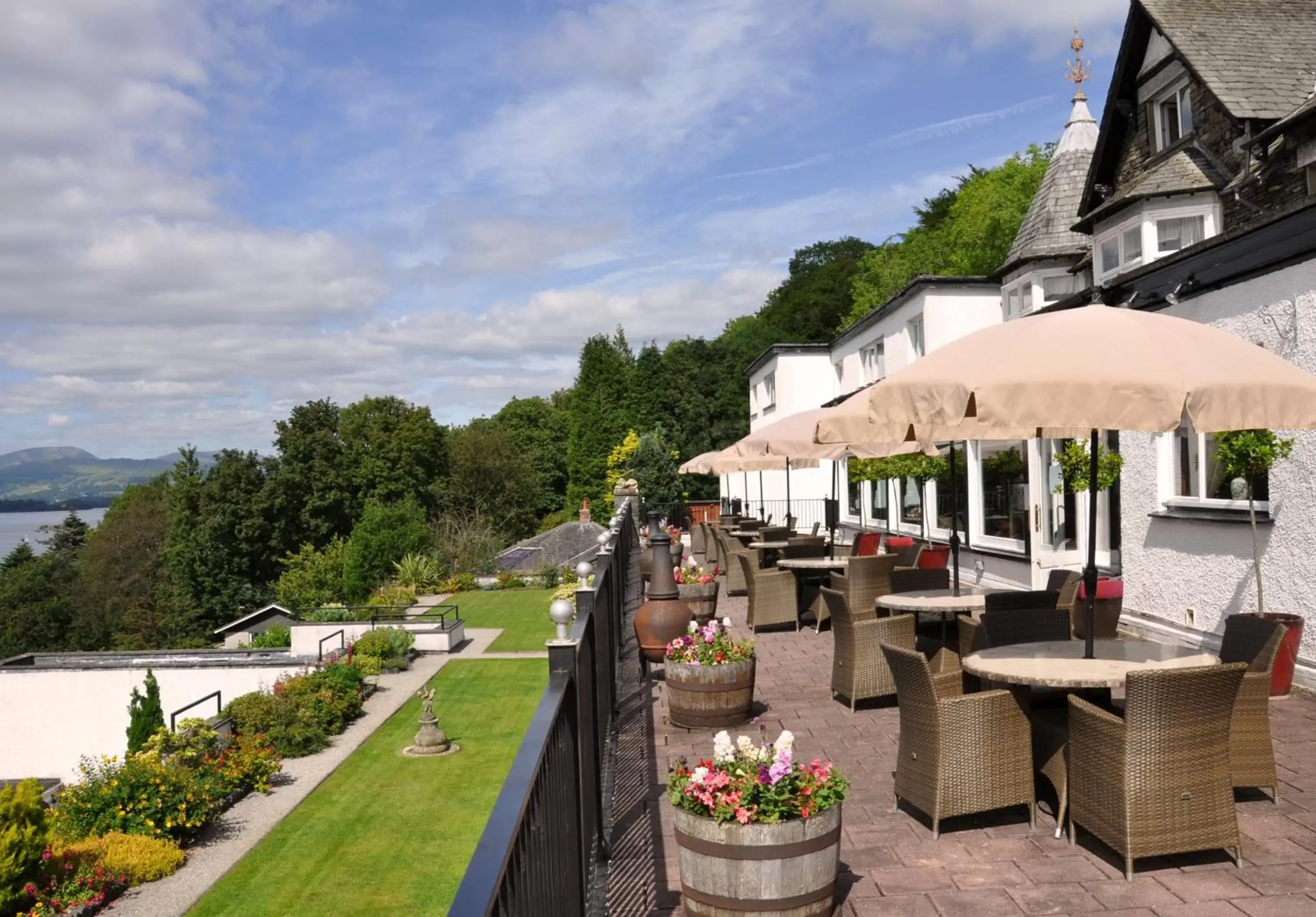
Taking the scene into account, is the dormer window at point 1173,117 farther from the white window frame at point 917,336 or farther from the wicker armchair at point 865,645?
Answer: the wicker armchair at point 865,645

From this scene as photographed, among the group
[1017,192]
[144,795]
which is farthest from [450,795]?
[1017,192]

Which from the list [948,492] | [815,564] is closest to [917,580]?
[815,564]

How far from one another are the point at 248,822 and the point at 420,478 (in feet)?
146

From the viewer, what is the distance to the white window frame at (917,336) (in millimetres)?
22625

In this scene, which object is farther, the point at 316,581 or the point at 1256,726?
the point at 316,581

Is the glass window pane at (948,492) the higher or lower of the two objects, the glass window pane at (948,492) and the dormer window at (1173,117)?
the lower

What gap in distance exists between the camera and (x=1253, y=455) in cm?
804

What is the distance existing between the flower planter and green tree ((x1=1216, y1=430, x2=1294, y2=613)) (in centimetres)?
542

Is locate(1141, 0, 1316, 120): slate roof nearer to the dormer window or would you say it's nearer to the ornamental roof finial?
the dormer window

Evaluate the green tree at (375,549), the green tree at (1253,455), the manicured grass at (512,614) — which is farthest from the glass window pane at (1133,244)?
the green tree at (375,549)

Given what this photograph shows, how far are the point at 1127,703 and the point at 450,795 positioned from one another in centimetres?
1374

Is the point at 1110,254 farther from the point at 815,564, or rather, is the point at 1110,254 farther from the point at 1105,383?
the point at 1105,383

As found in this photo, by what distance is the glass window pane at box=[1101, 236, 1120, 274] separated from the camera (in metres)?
15.9

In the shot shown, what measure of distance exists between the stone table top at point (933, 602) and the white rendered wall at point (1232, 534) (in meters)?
2.31
